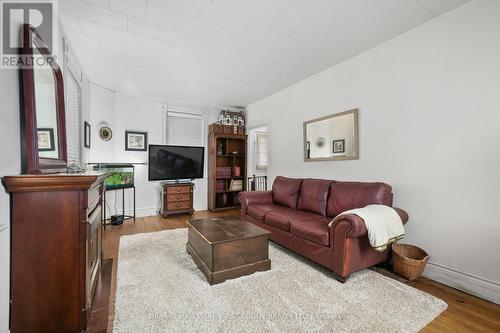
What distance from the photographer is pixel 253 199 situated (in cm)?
366

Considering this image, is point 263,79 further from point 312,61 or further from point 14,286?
point 14,286

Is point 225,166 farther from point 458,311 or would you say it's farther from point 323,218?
point 458,311

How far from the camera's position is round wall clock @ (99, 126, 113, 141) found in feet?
14.1

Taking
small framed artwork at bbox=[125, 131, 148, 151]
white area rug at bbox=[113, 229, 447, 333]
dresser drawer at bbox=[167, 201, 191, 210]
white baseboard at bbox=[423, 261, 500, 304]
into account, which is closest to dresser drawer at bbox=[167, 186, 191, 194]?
dresser drawer at bbox=[167, 201, 191, 210]

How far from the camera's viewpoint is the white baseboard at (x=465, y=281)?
6.17ft

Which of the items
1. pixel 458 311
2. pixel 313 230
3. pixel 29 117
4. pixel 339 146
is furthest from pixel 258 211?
pixel 29 117

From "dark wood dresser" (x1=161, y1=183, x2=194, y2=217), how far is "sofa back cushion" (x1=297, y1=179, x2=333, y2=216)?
262cm

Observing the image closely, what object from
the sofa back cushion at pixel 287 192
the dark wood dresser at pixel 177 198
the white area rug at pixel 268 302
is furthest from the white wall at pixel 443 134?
the dark wood dresser at pixel 177 198

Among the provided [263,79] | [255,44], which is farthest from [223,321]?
[263,79]

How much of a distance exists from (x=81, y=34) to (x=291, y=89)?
3.23 meters

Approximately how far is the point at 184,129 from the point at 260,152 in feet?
7.14

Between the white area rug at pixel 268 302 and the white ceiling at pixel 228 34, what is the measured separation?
2.63 metres

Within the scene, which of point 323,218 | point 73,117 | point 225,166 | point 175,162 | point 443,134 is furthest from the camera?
point 225,166

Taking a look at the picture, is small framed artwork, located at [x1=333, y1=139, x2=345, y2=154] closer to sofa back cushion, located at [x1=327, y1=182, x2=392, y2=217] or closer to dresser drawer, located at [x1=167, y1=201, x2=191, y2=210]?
sofa back cushion, located at [x1=327, y1=182, x2=392, y2=217]
